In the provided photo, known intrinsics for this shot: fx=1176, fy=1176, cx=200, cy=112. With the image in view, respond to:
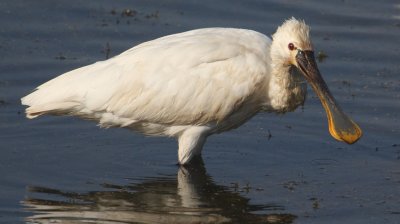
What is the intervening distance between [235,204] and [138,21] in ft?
17.4

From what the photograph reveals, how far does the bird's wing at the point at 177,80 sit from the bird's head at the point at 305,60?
217 millimetres

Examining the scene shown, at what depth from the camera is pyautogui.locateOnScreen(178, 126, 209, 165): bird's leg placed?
11539 millimetres

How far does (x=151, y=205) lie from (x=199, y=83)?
54.1 inches

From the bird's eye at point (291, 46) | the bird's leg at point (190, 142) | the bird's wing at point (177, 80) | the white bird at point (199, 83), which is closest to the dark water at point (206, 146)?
the bird's leg at point (190, 142)

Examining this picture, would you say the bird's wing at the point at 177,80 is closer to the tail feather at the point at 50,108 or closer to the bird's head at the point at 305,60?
the tail feather at the point at 50,108

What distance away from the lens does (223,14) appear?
15.7m

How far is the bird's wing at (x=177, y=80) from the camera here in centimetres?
1129

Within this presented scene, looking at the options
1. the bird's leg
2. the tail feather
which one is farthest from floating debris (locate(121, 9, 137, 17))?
the tail feather

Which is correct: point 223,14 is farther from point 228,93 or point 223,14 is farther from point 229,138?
point 228,93

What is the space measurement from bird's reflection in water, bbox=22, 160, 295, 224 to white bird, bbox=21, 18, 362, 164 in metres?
0.53

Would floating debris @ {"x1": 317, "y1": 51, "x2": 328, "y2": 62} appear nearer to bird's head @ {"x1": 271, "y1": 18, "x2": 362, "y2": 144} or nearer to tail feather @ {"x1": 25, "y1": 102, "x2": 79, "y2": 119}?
bird's head @ {"x1": 271, "y1": 18, "x2": 362, "y2": 144}

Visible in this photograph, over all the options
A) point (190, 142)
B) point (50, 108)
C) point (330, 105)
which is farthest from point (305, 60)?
point (50, 108)

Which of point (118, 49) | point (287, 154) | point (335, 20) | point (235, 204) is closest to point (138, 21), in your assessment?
point (118, 49)

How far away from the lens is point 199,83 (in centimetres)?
1137
